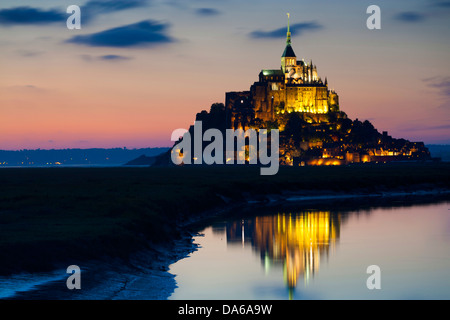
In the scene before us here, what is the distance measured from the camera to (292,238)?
36719 millimetres

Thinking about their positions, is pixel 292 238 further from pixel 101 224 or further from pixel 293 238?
pixel 101 224

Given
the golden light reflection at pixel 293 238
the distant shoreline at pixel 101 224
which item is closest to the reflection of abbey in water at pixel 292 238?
the golden light reflection at pixel 293 238

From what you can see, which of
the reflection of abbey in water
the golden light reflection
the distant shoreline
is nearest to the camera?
the distant shoreline

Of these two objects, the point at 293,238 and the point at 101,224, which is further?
the point at 293,238

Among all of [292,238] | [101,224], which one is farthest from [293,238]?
[101,224]

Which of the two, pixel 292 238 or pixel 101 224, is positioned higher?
pixel 101 224

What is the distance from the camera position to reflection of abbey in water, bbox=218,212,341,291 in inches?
1095

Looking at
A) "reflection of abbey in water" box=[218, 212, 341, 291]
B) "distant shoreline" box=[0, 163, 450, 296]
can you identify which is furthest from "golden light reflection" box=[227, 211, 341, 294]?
"distant shoreline" box=[0, 163, 450, 296]

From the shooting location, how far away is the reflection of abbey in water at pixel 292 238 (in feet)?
91.2

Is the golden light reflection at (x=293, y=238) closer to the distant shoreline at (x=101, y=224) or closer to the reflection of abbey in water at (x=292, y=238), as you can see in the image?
the reflection of abbey in water at (x=292, y=238)

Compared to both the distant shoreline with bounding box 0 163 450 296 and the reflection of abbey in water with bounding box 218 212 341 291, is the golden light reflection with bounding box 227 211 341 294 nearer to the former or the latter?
the reflection of abbey in water with bounding box 218 212 341 291

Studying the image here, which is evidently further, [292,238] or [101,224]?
[292,238]

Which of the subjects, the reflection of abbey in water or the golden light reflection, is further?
the reflection of abbey in water

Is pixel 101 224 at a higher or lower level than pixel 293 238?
higher
